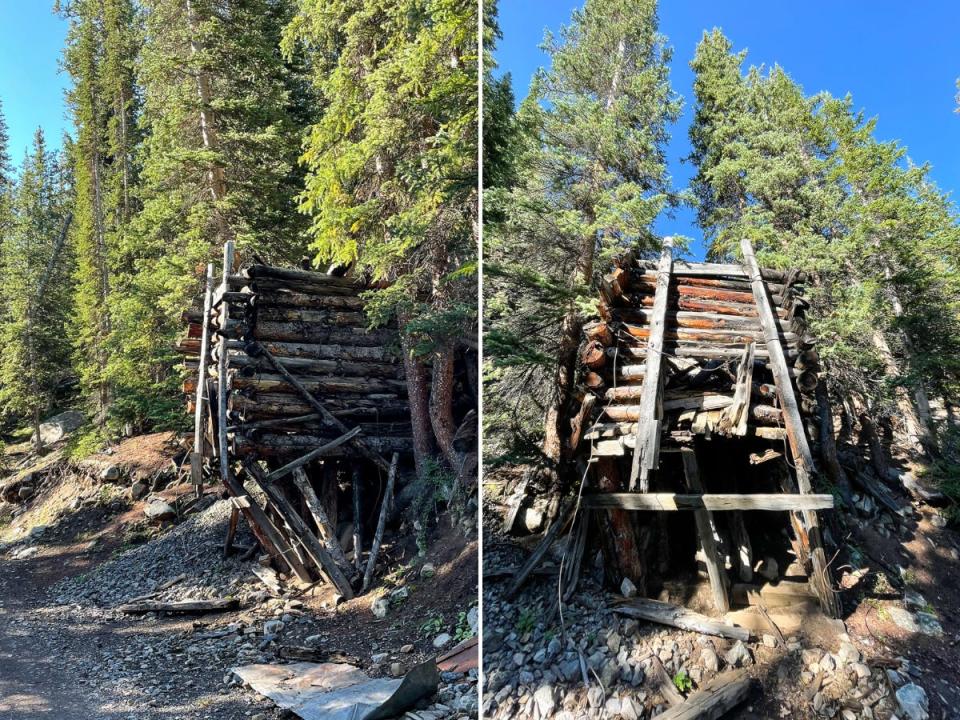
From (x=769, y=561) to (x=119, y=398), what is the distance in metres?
2.00

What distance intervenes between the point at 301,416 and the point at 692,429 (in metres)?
1.27

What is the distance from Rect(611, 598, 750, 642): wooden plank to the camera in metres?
0.85

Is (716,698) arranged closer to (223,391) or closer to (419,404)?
(419,404)

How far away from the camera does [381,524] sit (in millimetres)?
1793

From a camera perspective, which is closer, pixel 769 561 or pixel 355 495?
pixel 769 561

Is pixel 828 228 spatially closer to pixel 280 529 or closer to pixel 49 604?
pixel 280 529

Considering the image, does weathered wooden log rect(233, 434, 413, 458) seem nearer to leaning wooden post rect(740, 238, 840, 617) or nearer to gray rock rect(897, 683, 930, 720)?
leaning wooden post rect(740, 238, 840, 617)

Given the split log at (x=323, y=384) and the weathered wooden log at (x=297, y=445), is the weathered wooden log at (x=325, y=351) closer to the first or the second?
the split log at (x=323, y=384)

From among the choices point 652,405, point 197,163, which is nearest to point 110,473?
point 197,163

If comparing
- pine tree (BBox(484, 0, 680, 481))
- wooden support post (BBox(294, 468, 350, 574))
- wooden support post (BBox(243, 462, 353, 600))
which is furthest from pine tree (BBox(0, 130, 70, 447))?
pine tree (BBox(484, 0, 680, 481))

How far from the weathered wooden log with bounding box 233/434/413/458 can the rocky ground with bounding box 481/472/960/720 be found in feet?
2.54

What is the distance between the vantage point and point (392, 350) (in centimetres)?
168

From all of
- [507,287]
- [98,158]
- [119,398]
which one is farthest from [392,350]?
[98,158]

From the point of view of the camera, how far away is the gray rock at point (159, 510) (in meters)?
2.15
